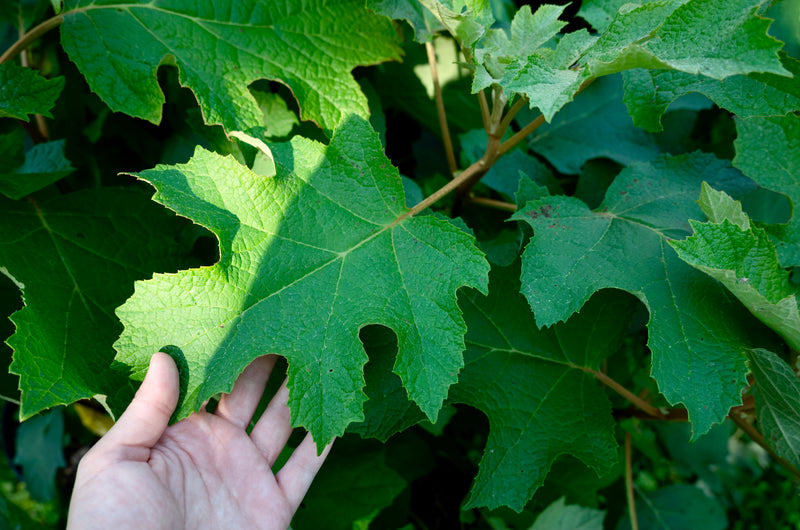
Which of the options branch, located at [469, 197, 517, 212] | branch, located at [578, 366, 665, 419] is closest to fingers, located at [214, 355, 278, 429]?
branch, located at [469, 197, 517, 212]

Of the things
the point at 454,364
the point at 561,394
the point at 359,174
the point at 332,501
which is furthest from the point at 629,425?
the point at 359,174

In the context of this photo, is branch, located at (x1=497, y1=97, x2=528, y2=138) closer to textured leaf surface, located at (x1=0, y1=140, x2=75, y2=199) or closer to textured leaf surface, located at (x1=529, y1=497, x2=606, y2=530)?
textured leaf surface, located at (x1=0, y1=140, x2=75, y2=199)

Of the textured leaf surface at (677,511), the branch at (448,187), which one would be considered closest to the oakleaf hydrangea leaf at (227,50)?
the branch at (448,187)

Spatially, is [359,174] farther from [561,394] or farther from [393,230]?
[561,394]

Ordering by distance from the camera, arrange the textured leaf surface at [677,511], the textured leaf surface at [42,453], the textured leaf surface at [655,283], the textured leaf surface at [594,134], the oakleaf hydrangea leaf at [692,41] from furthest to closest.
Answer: the textured leaf surface at [42,453], the textured leaf surface at [677,511], the textured leaf surface at [594,134], the textured leaf surface at [655,283], the oakleaf hydrangea leaf at [692,41]

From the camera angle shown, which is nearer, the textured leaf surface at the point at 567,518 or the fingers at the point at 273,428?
the fingers at the point at 273,428

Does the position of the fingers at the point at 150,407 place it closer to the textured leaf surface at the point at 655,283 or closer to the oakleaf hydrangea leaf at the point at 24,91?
the oakleaf hydrangea leaf at the point at 24,91
